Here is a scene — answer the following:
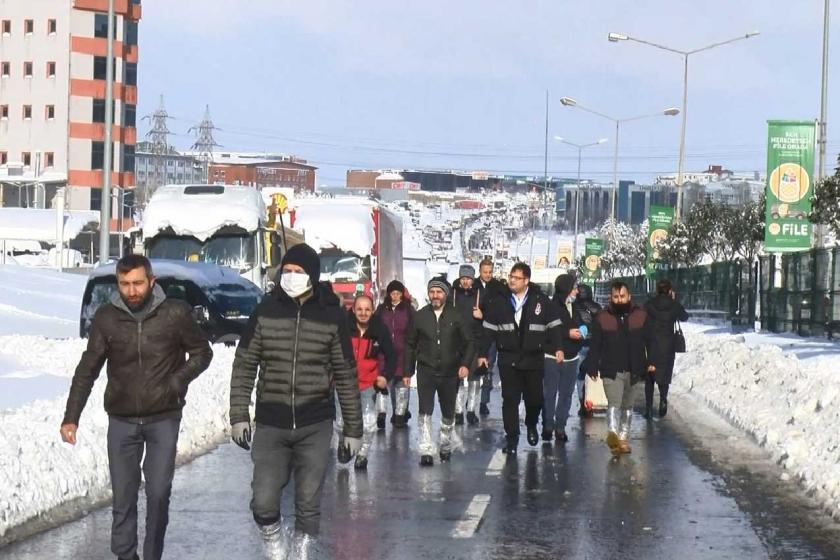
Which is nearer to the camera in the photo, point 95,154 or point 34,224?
point 34,224

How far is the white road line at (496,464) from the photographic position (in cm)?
1395

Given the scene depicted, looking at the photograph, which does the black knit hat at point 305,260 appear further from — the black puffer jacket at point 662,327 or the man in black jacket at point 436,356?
the black puffer jacket at point 662,327

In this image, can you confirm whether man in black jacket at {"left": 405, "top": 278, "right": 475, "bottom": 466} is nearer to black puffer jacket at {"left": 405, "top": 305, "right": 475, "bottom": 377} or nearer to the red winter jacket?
black puffer jacket at {"left": 405, "top": 305, "right": 475, "bottom": 377}

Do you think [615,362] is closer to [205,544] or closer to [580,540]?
[580,540]

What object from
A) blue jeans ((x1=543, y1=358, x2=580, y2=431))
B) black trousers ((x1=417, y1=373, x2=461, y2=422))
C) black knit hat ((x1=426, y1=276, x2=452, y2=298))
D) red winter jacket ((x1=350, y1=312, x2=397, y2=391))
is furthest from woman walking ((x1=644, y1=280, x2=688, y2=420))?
red winter jacket ((x1=350, y1=312, x2=397, y2=391))

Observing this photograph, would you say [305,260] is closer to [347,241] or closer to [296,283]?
[296,283]

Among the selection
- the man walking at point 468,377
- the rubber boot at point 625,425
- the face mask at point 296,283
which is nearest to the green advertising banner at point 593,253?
the man walking at point 468,377

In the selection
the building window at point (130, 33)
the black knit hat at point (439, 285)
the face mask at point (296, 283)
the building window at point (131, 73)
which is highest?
the building window at point (130, 33)

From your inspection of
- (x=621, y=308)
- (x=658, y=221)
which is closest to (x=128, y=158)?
(x=658, y=221)

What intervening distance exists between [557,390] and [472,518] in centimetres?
567

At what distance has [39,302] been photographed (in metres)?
48.2

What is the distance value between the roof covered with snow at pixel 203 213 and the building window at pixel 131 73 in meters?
74.0

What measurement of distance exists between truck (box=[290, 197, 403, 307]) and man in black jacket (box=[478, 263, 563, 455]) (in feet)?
62.5

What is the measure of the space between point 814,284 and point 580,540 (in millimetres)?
24337
